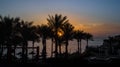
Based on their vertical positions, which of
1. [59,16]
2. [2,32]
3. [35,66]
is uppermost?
[59,16]

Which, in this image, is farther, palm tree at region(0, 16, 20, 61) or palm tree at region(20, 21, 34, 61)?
palm tree at region(20, 21, 34, 61)

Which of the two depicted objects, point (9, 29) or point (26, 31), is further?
point (26, 31)

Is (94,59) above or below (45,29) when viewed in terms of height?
below

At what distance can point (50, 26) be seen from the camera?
65562 mm

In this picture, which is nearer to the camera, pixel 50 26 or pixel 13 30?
pixel 13 30

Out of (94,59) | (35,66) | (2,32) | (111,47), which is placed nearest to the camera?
(35,66)

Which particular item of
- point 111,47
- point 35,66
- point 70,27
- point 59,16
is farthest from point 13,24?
point 111,47

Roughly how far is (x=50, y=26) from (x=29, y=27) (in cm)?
502

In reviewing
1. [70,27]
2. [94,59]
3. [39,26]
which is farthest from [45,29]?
[94,59]

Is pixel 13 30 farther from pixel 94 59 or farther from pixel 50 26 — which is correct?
pixel 94 59

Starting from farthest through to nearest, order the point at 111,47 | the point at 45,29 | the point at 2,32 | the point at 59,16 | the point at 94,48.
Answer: the point at 94,48, the point at 111,47, the point at 45,29, the point at 59,16, the point at 2,32

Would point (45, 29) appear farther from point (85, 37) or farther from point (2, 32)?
point (85, 37)

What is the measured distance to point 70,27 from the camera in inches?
2835

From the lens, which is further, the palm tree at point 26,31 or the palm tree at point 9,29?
the palm tree at point 26,31
